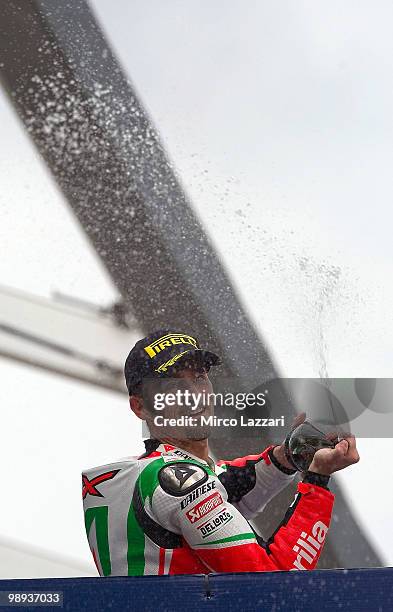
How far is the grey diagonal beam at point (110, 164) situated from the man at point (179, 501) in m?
0.34

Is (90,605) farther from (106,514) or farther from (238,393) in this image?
(238,393)

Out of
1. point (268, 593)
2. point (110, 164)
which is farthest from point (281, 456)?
point (110, 164)

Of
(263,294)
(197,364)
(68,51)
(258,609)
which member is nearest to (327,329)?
(263,294)

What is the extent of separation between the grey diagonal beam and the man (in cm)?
34

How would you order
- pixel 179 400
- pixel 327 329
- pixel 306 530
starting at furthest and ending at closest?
pixel 327 329, pixel 179 400, pixel 306 530

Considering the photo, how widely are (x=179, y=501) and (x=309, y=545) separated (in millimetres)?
176

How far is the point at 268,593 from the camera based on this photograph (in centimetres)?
99

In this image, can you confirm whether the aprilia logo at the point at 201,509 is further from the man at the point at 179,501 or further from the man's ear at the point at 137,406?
the man's ear at the point at 137,406

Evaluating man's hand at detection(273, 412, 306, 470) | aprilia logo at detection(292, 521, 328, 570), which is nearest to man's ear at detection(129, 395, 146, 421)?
man's hand at detection(273, 412, 306, 470)

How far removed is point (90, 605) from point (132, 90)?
1051mm

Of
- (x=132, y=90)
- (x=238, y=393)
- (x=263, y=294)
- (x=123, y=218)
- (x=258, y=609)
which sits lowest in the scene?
(x=258, y=609)

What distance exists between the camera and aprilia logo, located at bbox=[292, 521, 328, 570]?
3.57ft

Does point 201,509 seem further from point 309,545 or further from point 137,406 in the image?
point 137,406

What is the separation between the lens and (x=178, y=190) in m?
1.72
